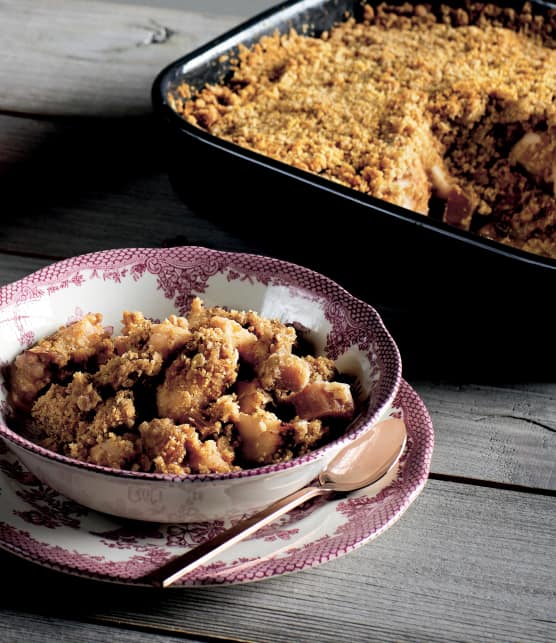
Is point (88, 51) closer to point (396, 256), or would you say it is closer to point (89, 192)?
point (89, 192)

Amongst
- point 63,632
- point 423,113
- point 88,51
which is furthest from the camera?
point 88,51

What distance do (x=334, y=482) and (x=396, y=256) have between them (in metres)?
0.32

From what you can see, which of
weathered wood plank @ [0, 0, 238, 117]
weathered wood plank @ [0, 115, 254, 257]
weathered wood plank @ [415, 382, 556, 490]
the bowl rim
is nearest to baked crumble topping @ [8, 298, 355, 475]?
the bowl rim

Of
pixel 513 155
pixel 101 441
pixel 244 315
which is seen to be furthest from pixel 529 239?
pixel 101 441

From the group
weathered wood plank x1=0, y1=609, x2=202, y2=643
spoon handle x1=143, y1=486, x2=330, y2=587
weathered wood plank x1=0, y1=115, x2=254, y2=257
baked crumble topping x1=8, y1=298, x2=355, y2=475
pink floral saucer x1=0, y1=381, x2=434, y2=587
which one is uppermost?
baked crumble topping x1=8, y1=298, x2=355, y2=475

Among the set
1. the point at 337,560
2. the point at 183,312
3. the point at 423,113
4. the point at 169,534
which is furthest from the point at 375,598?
the point at 423,113

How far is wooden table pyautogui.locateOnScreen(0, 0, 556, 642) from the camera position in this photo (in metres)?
0.68

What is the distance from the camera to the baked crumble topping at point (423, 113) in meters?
1.18

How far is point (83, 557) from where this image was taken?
0.66m

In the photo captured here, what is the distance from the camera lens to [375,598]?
707 mm

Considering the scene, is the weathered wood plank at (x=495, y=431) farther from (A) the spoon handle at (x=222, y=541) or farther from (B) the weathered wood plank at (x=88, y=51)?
(B) the weathered wood plank at (x=88, y=51)

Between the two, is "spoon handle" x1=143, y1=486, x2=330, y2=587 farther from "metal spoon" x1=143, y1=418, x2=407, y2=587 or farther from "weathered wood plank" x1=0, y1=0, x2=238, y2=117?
"weathered wood plank" x1=0, y1=0, x2=238, y2=117

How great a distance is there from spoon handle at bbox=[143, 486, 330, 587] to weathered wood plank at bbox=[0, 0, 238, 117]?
934mm

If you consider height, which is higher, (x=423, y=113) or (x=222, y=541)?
(x=423, y=113)
